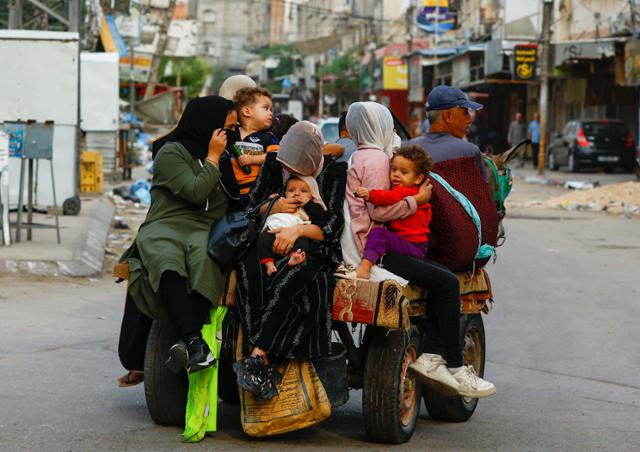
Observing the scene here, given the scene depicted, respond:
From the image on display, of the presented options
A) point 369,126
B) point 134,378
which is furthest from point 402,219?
point 134,378

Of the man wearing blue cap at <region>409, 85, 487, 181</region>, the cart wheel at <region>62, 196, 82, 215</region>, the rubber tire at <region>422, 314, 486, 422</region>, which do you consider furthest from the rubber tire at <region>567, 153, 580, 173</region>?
the rubber tire at <region>422, 314, 486, 422</region>

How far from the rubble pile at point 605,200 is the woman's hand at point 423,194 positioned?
1847 centimetres

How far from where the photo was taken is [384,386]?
20.4 feet

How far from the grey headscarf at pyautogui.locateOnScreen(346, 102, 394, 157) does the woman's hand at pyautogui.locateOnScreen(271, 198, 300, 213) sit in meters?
0.56

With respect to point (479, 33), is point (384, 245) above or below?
below

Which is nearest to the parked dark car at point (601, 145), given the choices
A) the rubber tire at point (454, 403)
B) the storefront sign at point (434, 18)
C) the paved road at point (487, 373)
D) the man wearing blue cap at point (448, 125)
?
the storefront sign at point (434, 18)

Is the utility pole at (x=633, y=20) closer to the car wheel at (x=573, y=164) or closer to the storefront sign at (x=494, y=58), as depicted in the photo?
the car wheel at (x=573, y=164)

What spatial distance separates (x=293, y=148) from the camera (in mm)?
6254

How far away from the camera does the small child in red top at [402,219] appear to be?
6.26 meters

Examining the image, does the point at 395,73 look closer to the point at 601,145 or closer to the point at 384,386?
the point at 601,145

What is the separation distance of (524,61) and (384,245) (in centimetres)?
3739

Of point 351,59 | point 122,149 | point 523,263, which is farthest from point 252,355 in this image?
point 351,59

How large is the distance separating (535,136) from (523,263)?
2799cm

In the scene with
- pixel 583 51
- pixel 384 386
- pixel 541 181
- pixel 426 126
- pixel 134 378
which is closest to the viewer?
pixel 384 386
